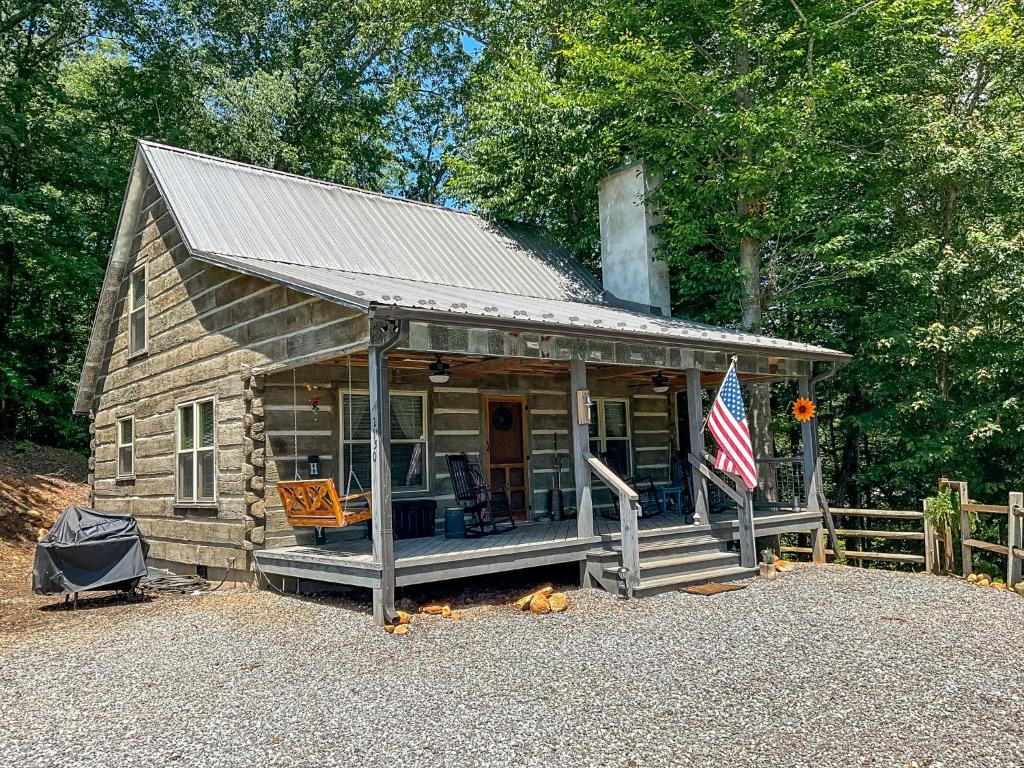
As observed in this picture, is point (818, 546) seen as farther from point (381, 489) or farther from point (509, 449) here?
Answer: point (381, 489)

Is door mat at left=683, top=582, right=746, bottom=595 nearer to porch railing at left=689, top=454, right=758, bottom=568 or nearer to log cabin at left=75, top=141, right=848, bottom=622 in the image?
log cabin at left=75, top=141, right=848, bottom=622

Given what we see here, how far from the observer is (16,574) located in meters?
11.4

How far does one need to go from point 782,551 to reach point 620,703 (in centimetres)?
762

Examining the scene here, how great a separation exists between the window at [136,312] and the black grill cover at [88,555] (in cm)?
437

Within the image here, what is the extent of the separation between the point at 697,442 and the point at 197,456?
21.5 feet

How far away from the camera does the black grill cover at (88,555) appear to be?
8.64 meters

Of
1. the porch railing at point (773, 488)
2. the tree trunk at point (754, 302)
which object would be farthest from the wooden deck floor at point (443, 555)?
the tree trunk at point (754, 302)

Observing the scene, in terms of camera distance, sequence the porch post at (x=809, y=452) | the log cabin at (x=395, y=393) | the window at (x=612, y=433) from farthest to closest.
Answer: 1. the window at (x=612, y=433)
2. the porch post at (x=809, y=452)
3. the log cabin at (x=395, y=393)

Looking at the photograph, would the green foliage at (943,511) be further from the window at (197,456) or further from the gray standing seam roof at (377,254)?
the window at (197,456)

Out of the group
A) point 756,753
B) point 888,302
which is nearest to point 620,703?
point 756,753

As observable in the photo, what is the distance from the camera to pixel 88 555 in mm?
8781

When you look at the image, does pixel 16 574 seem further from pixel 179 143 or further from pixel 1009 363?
pixel 1009 363

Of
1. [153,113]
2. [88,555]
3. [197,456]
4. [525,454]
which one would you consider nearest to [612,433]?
[525,454]

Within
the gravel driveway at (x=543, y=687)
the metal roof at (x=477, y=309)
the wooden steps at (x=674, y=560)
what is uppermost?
the metal roof at (x=477, y=309)
